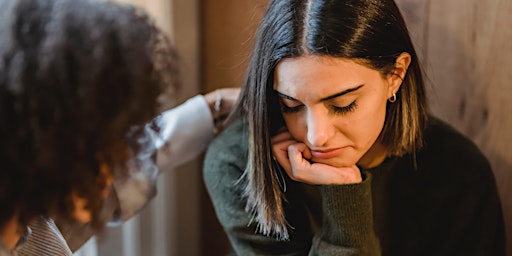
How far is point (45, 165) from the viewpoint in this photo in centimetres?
74

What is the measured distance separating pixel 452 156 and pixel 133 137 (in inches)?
22.7

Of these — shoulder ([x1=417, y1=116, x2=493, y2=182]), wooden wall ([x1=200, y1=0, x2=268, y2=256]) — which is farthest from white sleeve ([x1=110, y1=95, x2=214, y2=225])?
shoulder ([x1=417, y1=116, x2=493, y2=182])

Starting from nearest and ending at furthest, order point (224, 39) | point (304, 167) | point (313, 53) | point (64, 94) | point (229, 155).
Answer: point (64, 94) → point (313, 53) → point (304, 167) → point (229, 155) → point (224, 39)

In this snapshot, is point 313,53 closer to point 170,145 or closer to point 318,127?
point 318,127

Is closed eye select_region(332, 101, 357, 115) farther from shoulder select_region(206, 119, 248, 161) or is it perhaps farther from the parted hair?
shoulder select_region(206, 119, 248, 161)

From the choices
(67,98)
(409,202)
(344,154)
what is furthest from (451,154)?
(67,98)

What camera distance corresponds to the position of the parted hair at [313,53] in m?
0.97

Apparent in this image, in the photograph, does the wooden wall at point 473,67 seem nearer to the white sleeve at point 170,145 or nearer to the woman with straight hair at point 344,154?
the woman with straight hair at point 344,154

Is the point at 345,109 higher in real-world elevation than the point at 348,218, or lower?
higher

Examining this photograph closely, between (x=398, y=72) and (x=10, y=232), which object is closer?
(x=10, y=232)

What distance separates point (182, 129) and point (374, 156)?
349mm

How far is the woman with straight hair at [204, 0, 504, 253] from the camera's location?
3.22 ft

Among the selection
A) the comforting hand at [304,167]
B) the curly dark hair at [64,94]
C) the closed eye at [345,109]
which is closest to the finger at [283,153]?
the comforting hand at [304,167]

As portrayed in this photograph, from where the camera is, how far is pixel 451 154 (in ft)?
3.80
